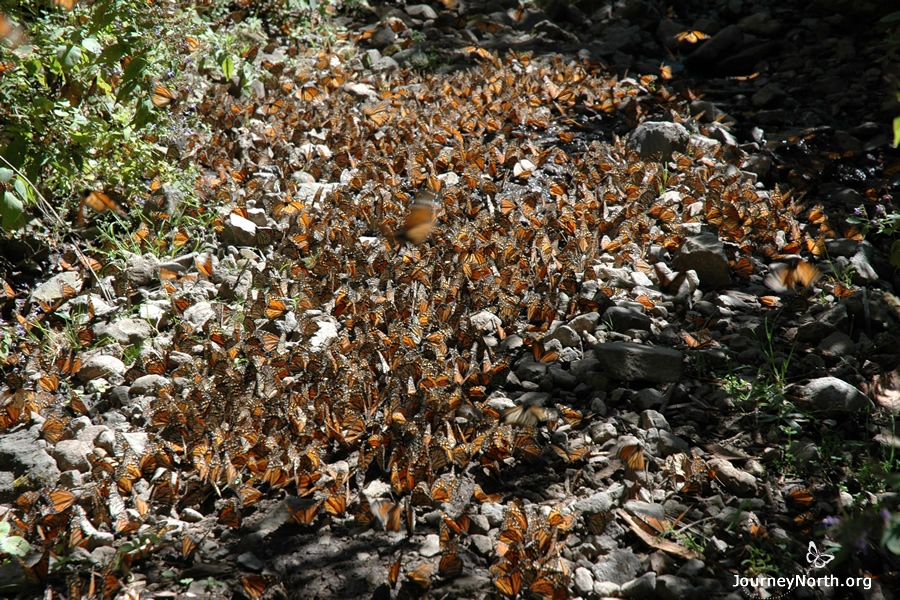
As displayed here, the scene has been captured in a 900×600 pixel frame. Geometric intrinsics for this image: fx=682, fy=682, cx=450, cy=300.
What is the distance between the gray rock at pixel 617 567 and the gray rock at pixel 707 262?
5.33ft

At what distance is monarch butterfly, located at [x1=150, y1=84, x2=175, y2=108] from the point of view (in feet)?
11.8

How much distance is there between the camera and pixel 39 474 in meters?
2.27

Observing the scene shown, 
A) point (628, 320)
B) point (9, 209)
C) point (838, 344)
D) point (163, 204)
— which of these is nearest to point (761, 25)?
point (838, 344)

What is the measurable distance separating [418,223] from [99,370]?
5.43 ft

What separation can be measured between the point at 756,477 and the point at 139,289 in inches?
107

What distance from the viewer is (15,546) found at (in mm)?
2021

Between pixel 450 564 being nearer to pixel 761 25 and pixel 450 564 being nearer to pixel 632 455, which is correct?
pixel 632 455

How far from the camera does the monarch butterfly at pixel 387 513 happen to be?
7.07 feet

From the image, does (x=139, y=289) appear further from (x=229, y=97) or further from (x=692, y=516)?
(x=692, y=516)

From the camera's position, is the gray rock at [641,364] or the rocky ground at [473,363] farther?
the gray rock at [641,364]

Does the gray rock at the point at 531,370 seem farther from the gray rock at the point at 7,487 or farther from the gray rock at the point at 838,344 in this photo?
the gray rock at the point at 7,487

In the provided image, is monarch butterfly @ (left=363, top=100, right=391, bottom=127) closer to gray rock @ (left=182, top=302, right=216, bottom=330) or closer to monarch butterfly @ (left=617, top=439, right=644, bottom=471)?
gray rock @ (left=182, top=302, right=216, bottom=330)

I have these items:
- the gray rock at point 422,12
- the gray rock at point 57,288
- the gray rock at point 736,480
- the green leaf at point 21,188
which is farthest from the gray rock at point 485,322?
the gray rock at point 422,12

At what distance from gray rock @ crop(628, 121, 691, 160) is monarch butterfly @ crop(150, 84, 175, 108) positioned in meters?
2.76
